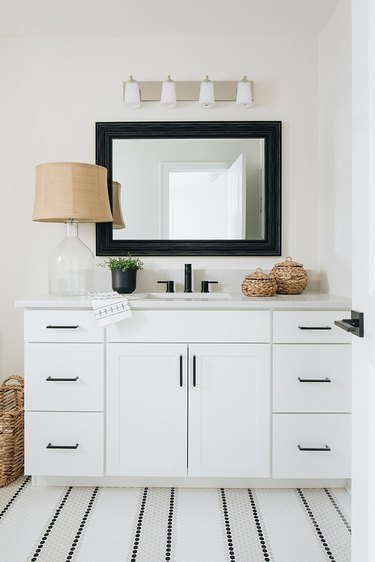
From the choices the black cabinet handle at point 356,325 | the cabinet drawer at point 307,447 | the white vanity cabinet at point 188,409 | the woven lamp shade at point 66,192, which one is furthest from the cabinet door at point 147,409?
the black cabinet handle at point 356,325

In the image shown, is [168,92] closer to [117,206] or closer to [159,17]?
[159,17]

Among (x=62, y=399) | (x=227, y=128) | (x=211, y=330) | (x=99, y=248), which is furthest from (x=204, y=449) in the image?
(x=227, y=128)

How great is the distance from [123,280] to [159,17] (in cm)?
143

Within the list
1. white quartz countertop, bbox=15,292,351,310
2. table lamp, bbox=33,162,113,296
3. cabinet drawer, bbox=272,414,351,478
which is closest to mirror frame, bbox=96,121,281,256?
table lamp, bbox=33,162,113,296

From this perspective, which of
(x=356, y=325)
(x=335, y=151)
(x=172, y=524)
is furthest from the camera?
(x=335, y=151)

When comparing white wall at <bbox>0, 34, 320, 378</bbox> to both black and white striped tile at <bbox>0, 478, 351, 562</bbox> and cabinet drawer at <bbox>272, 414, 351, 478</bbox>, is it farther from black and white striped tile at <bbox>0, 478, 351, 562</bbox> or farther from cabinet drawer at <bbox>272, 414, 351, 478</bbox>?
black and white striped tile at <bbox>0, 478, 351, 562</bbox>

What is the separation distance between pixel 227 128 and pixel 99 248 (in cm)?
103

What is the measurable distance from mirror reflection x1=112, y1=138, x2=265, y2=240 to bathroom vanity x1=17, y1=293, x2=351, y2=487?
71 cm

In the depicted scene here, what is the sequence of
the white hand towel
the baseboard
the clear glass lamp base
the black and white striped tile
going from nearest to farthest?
the black and white striped tile < the white hand towel < the baseboard < the clear glass lamp base

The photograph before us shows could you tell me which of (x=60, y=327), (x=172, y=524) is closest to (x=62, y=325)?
(x=60, y=327)

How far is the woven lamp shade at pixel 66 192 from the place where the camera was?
8.02ft

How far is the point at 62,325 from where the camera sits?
2256mm

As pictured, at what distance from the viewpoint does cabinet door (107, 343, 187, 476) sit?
2252 millimetres

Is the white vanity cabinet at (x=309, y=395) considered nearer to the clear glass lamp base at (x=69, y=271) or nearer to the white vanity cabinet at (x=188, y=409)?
the white vanity cabinet at (x=188, y=409)
